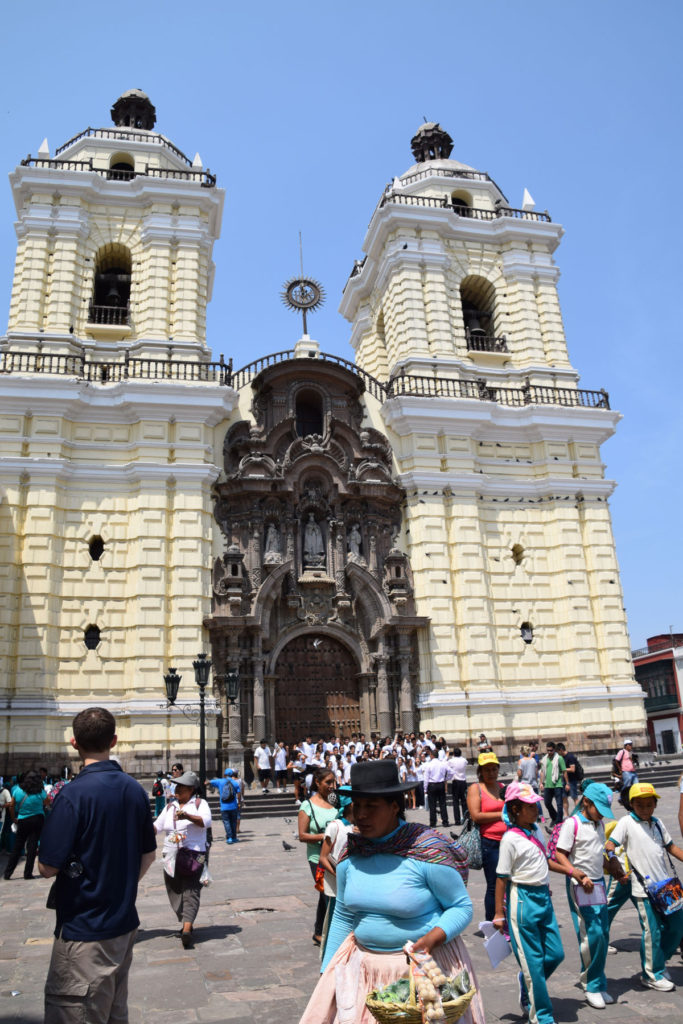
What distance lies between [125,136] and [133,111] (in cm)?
248

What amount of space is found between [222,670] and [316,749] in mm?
3197

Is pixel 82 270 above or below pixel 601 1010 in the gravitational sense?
above

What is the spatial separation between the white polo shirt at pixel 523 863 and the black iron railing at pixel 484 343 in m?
23.7

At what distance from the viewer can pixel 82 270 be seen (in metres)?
24.8

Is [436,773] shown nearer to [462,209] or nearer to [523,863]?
[523,863]

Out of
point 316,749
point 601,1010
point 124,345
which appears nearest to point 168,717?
point 316,749

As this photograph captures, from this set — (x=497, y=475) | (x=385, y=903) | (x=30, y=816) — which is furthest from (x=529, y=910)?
(x=497, y=475)

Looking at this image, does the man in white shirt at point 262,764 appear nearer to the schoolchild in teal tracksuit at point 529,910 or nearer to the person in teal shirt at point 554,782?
the person in teal shirt at point 554,782

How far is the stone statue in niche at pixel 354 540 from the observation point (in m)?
23.4

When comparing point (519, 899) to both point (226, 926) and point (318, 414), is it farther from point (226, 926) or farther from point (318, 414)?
point (318, 414)

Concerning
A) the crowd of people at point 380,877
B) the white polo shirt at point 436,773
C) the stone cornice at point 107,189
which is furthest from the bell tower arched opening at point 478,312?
the crowd of people at point 380,877

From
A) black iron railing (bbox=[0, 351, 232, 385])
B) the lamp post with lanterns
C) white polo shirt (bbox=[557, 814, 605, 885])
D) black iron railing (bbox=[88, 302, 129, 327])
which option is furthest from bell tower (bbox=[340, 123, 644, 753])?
white polo shirt (bbox=[557, 814, 605, 885])

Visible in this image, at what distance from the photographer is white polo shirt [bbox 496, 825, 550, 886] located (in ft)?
17.8

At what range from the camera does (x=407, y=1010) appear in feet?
10.3
